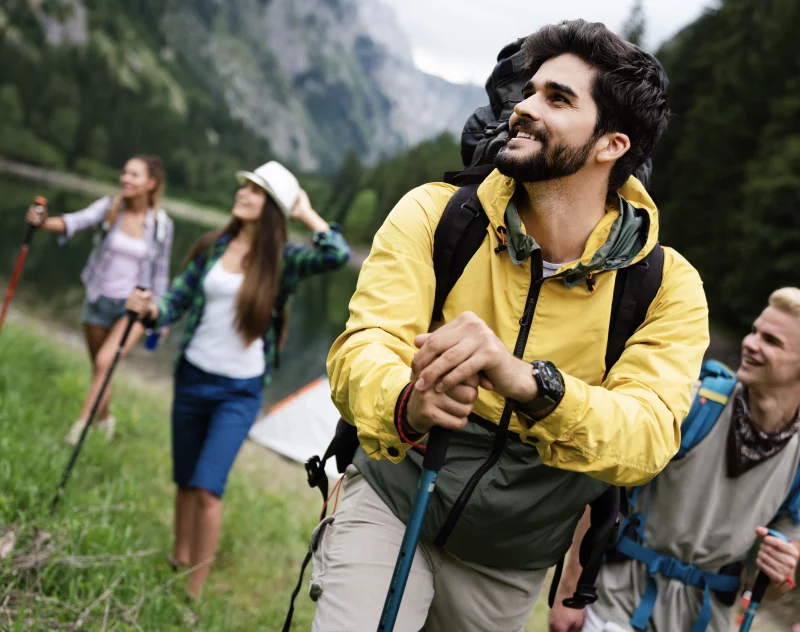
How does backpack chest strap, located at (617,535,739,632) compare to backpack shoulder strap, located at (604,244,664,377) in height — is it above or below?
below

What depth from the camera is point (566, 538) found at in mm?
2613

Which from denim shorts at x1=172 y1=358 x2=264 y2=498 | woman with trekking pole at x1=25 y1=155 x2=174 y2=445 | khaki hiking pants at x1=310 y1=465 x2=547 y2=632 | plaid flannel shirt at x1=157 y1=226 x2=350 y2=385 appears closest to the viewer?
khaki hiking pants at x1=310 y1=465 x2=547 y2=632

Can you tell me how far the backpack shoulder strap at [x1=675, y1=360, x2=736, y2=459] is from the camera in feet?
11.1

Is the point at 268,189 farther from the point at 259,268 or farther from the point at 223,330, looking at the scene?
the point at 223,330

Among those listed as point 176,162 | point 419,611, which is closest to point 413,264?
point 419,611

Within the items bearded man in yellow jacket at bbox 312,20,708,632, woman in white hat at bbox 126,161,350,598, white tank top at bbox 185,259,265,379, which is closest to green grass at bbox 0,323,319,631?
woman in white hat at bbox 126,161,350,598

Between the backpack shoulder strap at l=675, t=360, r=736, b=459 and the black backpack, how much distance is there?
17.4 inches

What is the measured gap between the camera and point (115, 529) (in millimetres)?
4387

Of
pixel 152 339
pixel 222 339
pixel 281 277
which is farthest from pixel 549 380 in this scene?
pixel 152 339

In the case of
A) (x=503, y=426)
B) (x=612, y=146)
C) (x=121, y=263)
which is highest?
(x=612, y=146)

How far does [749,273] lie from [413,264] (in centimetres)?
2963

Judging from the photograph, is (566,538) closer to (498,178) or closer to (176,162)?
(498,178)

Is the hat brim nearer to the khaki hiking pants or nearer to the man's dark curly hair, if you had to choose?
the man's dark curly hair

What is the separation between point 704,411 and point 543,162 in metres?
1.68
